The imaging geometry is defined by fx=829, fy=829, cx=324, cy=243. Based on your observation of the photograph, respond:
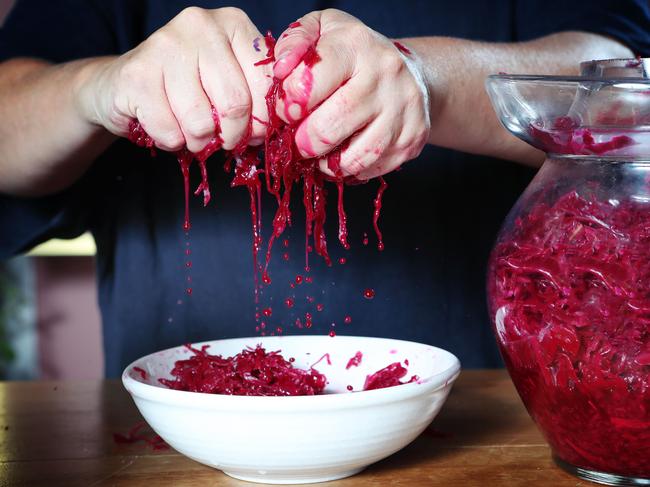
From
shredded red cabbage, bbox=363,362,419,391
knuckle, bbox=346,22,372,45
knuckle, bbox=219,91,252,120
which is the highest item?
knuckle, bbox=346,22,372,45

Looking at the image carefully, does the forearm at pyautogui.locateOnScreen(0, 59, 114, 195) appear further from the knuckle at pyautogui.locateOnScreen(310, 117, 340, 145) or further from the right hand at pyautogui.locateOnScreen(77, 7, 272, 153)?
the knuckle at pyautogui.locateOnScreen(310, 117, 340, 145)

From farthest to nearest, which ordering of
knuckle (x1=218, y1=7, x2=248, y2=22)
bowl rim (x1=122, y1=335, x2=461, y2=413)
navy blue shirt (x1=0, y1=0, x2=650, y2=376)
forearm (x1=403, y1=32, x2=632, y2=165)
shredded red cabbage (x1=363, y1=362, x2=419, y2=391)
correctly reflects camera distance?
navy blue shirt (x1=0, y1=0, x2=650, y2=376) → forearm (x1=403, y1=32, x2=632, y2=165) → shredded red cabbage (x1=363, y1=362, x2=419, y2=391) → knuckle (x1=218, y1=7, x2=248, y2=22) → bowl rim (x1=122, y1=335, x2=461, y2=413)

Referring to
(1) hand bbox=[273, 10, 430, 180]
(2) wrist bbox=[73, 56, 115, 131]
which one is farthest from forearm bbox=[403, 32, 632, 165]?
(2) wrist bbox=[73, 56, 115, 131]

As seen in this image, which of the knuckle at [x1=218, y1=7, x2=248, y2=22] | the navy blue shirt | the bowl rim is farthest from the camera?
the navy blue shirt

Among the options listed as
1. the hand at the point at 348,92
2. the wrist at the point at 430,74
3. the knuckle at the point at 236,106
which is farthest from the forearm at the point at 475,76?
the knuckle at the point at 236,106

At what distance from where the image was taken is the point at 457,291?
5.06 feet

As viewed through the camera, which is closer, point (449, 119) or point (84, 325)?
point (449, 119)

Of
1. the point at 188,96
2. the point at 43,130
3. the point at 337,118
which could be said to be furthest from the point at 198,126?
the point at 43,130

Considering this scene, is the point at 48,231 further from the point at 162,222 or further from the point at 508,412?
the point at 508,412

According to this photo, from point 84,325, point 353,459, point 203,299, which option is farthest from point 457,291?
point 84,325

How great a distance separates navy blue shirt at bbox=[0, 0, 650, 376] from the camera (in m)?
1.45

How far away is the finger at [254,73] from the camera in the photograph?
0.79 metres

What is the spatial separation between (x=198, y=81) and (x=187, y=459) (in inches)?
15.5

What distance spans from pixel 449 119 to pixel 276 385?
1.41 feet
